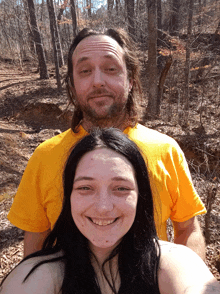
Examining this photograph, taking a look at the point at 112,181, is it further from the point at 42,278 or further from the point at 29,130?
the point at 29,130

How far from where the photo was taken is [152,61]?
32.6 feet

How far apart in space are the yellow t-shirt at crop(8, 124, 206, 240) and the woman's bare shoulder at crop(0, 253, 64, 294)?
48cm

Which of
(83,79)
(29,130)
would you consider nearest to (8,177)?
(29,130)

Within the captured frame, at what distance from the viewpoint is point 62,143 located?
5.98ft

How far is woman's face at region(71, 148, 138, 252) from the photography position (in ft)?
4.08

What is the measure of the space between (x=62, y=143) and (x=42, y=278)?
94 centimetres

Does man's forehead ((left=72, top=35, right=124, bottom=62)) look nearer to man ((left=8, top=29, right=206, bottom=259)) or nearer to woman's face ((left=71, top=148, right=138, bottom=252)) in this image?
man ((left=8, top=29, right=206, bottom=259))

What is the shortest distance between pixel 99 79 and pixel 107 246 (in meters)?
1.17

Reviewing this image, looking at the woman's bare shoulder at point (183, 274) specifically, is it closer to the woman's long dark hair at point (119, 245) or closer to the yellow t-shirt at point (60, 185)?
the woman's long dark hair at point (119, 245)

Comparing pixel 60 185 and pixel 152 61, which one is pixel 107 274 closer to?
pixel 60 185

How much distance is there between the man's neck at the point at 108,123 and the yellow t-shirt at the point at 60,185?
139mm

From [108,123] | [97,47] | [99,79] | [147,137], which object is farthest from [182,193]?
[97,47]

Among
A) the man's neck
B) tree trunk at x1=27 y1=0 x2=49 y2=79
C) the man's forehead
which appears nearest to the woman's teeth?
the man's neck

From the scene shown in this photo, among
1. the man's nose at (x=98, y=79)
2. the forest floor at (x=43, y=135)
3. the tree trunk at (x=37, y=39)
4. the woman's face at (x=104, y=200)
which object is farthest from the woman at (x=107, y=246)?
the tree trunk at (x=37, y=39)
